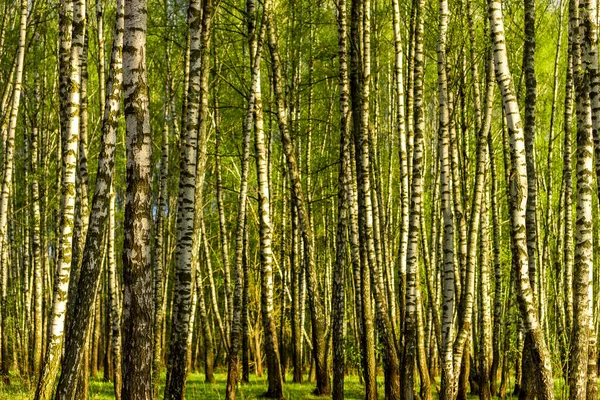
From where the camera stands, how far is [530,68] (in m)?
11.5

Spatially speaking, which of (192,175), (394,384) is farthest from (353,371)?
(192,175)

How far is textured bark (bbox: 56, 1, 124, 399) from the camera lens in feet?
28.0

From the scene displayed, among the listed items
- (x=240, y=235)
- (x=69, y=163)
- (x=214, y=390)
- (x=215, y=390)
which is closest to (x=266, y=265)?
(x=240, y=235)

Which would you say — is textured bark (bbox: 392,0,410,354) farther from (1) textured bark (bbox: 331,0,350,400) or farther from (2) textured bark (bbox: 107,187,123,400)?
(2) textured bark (bbox: 107,187,123,400)

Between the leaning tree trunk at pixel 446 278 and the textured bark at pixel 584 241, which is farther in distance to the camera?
the leaning tree trunk at pixel 446 278

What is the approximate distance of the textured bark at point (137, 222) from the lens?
265 inches

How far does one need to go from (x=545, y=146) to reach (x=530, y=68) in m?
13.9

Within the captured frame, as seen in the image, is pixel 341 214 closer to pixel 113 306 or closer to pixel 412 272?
pixel 412 272

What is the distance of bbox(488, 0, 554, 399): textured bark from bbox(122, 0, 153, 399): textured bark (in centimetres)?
430

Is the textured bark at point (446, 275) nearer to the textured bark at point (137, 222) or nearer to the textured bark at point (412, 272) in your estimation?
the textured bark at point (412, 272)

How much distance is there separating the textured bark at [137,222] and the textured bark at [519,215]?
430 centimetres

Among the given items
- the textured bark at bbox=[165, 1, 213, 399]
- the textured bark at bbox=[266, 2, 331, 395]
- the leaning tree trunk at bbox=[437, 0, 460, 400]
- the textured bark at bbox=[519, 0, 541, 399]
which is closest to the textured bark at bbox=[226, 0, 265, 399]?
the textured bark at bbox=[266, 2, 331, 395]

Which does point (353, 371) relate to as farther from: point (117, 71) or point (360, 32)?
point (117, 71)

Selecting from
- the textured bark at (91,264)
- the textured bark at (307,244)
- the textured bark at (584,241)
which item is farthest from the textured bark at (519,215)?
the textured bark at (307,244)
